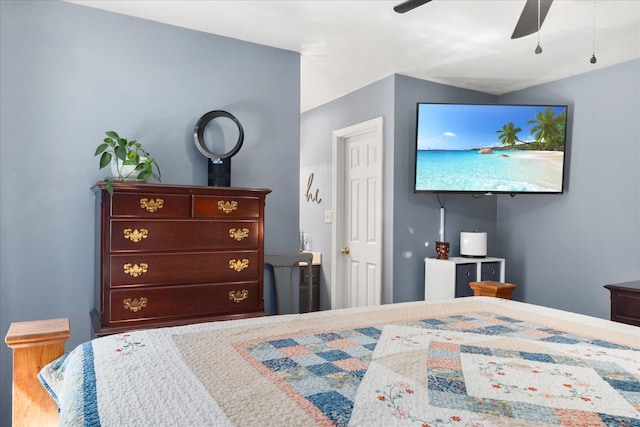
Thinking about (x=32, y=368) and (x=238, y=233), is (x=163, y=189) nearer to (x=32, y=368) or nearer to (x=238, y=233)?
(x=238, y=233)

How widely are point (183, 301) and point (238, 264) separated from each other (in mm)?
371

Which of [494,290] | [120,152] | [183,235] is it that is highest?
[120,152]

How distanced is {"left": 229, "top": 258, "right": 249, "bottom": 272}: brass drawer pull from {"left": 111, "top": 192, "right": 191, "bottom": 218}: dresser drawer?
0.38 meters

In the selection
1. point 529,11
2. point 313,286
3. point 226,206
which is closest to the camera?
point 529,11

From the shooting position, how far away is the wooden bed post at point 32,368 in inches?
51.0

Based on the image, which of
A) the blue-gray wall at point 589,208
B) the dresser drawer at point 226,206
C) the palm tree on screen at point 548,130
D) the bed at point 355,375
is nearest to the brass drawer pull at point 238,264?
the dresser drawer at point 226,206

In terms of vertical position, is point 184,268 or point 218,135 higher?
point 218,135

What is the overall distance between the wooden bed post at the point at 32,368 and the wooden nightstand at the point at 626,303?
3038mm

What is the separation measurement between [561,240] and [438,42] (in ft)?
6.82

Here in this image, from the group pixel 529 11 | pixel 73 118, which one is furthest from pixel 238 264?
pixel 529 11

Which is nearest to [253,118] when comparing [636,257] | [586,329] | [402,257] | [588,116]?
[402,257]

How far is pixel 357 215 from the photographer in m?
4.55

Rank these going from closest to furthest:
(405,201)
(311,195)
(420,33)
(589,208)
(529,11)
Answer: (529,11) → (420,33) → (589,208) → (405,201) → (311,195)

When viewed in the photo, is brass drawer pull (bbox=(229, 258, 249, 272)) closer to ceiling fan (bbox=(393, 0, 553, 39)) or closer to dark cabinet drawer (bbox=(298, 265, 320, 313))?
ceiling fan (bbox=(393, 0, 553, 39))
